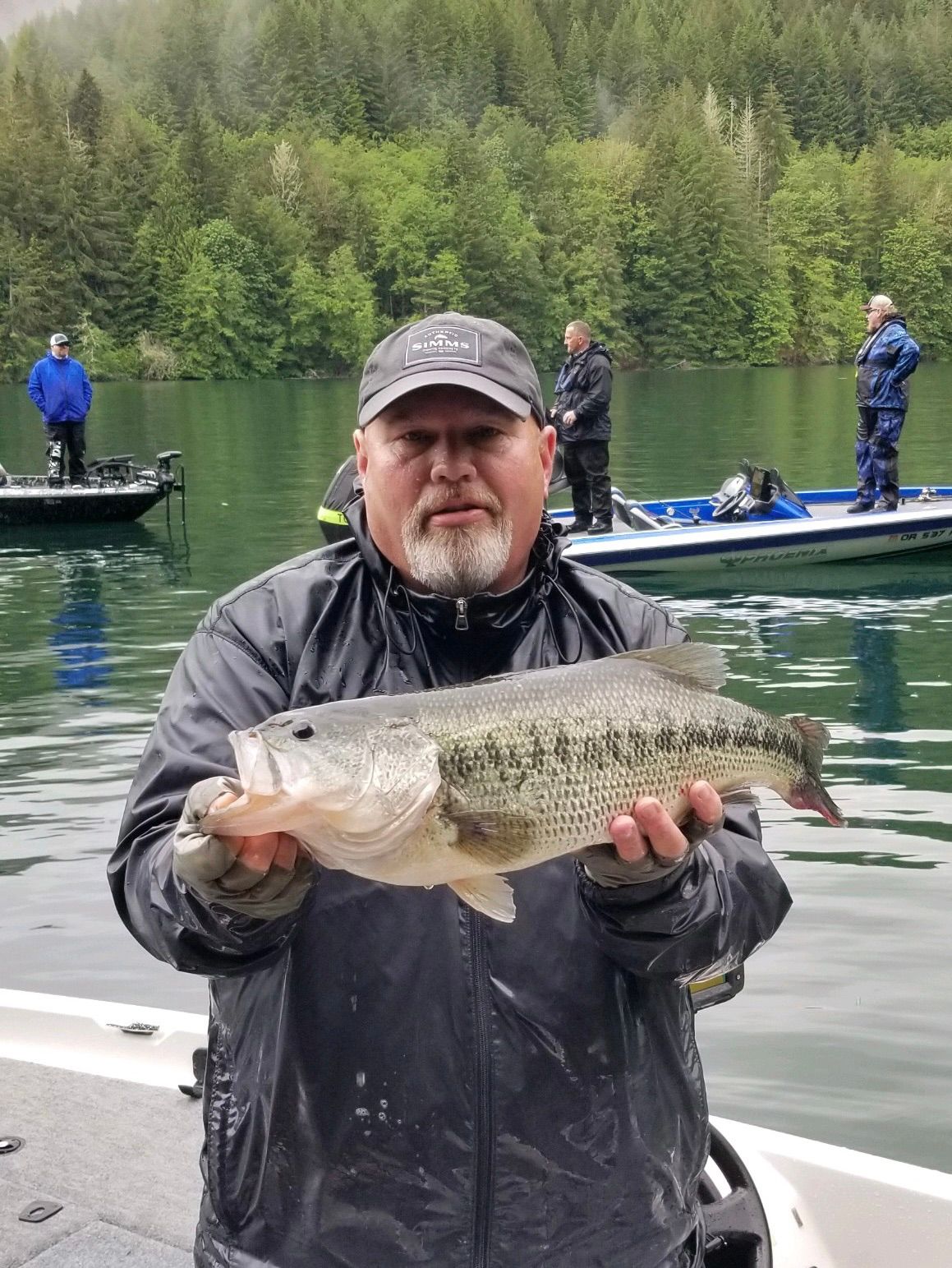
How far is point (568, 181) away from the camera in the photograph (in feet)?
371

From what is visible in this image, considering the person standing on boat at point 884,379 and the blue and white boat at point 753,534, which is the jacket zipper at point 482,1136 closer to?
the blue and white boat at point 753,534

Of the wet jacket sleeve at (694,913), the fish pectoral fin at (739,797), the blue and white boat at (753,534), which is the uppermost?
the fish pectoral fin at (739,797)

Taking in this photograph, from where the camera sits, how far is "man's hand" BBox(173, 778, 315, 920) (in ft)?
6.68

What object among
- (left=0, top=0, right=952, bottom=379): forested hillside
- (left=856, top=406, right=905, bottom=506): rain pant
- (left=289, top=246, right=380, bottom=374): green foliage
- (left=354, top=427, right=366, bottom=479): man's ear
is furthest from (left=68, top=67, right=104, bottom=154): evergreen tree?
(left=354, top=427, right=366, bottom=479): man's ear

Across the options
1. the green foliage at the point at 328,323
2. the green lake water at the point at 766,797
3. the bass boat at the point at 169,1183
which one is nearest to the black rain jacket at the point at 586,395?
the green lake water at the point at 766,797

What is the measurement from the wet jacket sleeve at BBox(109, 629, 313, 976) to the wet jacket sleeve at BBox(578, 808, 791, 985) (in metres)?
0.56

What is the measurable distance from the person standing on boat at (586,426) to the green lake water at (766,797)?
1.90 meters

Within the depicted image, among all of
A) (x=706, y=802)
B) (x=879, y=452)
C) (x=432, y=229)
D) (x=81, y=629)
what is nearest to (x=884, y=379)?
(x=879, y=452)

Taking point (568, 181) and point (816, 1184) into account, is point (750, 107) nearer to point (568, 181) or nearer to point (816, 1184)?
point (568, 181)

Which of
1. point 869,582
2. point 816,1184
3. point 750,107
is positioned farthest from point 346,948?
point 750,107

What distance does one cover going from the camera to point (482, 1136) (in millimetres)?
2383

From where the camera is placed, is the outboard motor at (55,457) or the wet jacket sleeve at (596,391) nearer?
the wet jacket sleeve at (596,391)

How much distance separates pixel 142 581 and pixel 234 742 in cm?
1536

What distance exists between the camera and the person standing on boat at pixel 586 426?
16.3m
